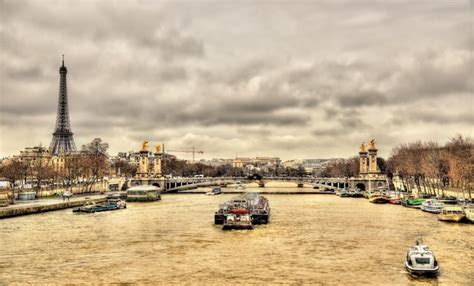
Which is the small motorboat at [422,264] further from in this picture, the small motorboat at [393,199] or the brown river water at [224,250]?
the small motorboat at [393,199]

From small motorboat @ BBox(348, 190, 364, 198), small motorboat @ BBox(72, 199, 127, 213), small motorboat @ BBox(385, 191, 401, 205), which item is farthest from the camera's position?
small motorboat @ BBox(348, 190, 364, 198)

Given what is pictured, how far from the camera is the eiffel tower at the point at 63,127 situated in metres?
122

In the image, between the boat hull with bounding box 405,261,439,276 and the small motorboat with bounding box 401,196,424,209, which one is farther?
the small motorboat with bounding box 401,196,424,209

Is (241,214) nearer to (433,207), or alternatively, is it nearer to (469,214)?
(469,214)

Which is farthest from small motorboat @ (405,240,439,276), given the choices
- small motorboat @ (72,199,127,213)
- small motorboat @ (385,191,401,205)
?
small motorboat @ (385,191,401,205)

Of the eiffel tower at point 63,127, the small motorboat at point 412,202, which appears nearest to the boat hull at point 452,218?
the small motorboat at point 412,202

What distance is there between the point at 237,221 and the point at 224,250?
985cm

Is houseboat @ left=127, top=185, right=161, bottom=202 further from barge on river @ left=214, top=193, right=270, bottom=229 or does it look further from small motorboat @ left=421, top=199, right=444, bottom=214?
small motorboat @ left=421, top=199, right=444, bottom=214

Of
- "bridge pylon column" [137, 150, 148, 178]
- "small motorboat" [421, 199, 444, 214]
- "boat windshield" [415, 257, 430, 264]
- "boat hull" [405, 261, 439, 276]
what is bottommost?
"boat hull" [405, 261, 439, 276]

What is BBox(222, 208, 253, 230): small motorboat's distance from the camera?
42.3m

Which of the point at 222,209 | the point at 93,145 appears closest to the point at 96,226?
the point at 222,209

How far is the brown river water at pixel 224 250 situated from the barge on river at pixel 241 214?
1.18m

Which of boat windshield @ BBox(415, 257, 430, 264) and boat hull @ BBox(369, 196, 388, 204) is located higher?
boat hull @ BBox(369, 196, 388, 204)

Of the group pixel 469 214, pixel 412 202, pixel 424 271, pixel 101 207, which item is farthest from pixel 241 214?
pixel 412 202
